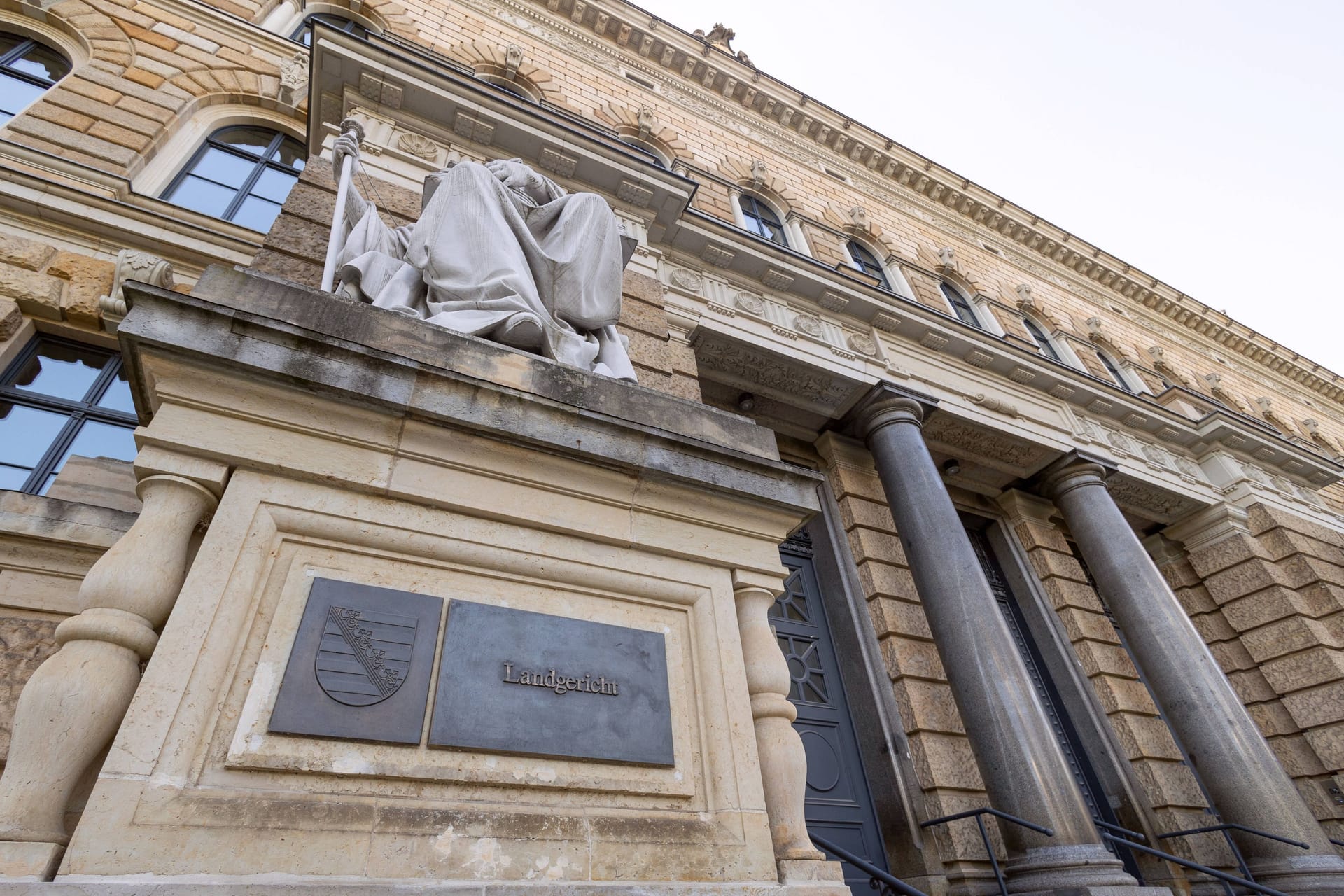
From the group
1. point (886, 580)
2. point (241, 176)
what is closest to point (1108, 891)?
point (886, 580)

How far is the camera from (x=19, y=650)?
149 inches

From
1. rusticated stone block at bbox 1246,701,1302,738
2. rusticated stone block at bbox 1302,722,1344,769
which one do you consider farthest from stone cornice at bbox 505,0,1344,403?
rusticated stone block at bbox 1302,722,1344,769

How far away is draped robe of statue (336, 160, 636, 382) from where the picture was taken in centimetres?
402

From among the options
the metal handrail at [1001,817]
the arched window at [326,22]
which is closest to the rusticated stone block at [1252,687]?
the metal handrail at [1001,817]

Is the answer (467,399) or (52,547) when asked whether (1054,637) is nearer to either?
(467,399)

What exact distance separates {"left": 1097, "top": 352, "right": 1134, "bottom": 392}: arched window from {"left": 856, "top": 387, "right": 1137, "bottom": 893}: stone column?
958 cm

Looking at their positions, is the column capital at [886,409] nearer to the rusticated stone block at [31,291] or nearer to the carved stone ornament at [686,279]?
the carved stone ornament at [686,279]

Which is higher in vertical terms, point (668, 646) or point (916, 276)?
point (916, 276)

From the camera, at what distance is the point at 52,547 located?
4098 mm

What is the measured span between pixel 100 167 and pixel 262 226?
1.46 meters

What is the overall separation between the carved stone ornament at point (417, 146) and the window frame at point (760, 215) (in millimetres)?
6559

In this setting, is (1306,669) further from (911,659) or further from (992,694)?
(992,694)

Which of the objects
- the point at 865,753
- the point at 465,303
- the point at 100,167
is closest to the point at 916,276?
the point at 865,753

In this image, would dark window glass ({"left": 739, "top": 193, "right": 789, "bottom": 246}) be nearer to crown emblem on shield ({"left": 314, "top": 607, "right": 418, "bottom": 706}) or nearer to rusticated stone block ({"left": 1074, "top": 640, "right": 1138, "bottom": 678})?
rusticated stone block ({"left": 1074, "top": 640, "right": 1138, "bottom": 678})
